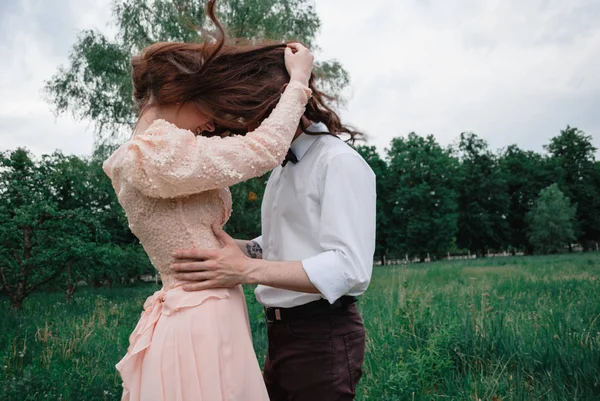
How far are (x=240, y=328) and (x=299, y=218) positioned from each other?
561 millimetres

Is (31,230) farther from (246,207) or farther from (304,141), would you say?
(246,207)

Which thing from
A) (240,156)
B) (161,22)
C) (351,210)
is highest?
(161,22)

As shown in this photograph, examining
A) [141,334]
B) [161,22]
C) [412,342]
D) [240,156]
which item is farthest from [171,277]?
[161,22]

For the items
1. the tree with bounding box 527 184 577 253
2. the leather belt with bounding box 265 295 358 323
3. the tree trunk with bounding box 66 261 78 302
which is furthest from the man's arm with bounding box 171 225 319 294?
the tree with bounding box 527 184 577 253

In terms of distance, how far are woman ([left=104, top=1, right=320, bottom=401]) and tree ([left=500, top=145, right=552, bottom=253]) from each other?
5183 centimetres

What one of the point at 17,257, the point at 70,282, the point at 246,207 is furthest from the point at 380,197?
the point at 17,257

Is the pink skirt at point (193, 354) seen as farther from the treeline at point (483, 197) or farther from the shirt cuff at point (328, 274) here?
the treeline at point (483, 197)

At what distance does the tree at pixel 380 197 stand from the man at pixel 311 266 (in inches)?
1624

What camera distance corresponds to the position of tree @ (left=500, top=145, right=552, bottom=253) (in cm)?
5009

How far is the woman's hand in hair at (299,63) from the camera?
1.94m

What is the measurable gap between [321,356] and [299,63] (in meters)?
1.19

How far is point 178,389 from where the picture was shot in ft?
5.19

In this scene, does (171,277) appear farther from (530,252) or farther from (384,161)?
(530,252)

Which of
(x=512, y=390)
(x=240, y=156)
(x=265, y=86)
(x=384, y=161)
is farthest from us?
(x=384, y=161)
